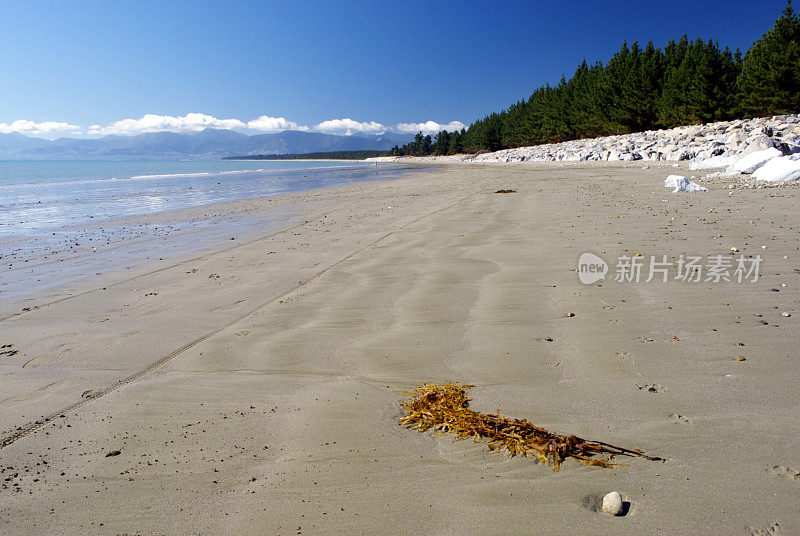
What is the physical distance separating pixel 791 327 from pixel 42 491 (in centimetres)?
503

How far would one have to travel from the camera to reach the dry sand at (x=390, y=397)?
6.31 feet

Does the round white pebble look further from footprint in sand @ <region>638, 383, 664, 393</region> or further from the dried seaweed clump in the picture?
→ footprint in sand @ <region>638, 383, 664, 393</region>

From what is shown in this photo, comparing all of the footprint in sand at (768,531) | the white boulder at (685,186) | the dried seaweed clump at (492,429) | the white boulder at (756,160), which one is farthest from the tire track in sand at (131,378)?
the white boulder at (756,160)

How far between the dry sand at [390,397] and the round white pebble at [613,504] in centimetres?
4

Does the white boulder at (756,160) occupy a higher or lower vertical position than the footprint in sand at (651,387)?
higher

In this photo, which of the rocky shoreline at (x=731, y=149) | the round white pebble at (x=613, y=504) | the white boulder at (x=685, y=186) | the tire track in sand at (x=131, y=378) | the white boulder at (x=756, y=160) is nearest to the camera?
the round white pebble at (x=613, y=504)

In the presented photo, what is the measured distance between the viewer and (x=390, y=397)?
2889mm

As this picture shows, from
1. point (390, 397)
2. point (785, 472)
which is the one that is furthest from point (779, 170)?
point (390, 397)

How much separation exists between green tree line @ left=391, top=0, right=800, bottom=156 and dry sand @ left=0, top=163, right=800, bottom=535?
32458mm

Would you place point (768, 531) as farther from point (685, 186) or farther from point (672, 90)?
point (672, 90)

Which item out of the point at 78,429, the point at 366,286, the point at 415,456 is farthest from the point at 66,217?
the point at 415,456

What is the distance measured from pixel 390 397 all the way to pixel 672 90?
4558 cm

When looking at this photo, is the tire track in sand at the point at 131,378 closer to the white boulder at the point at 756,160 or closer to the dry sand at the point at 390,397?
the dry sand at the point at 390,397

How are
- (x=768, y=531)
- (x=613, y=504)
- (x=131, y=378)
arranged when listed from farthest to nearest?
(x=131, y=378) < (x=613, y=504) < (x=768, y=531)
